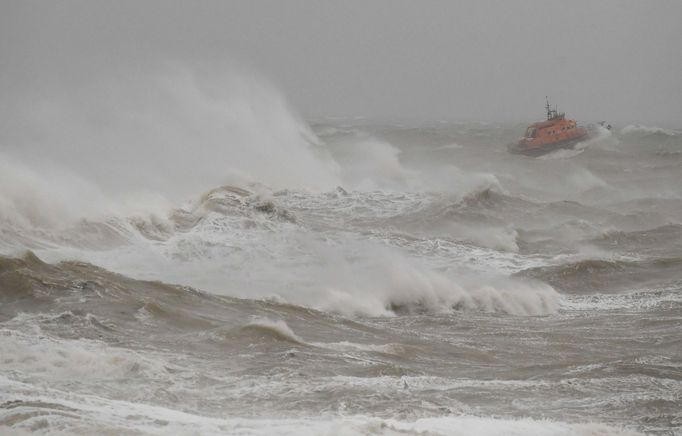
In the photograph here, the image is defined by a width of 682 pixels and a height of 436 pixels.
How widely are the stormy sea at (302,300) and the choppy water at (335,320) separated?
1.5 inches

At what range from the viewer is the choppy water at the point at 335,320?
6730 millimetres

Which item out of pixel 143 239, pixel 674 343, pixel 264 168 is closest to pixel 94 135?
pixel 264 168

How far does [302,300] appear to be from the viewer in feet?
38.6

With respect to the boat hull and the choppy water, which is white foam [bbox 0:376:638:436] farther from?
the boat hull

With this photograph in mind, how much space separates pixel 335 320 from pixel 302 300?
1065mm

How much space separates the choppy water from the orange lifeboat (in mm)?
15863

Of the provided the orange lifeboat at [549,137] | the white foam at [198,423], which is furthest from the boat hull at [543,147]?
the white foam at [198,423]

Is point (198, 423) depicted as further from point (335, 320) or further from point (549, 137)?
point (549, 137)

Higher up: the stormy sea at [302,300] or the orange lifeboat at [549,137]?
the orange lifeboat at [549,137]

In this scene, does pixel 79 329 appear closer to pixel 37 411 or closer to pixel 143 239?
pixel 37 411

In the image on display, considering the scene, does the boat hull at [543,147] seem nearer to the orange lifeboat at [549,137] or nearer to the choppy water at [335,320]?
the orange lifeboat at [549,137]

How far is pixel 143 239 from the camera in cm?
1457

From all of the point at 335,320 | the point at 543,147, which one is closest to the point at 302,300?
the point at 335,320

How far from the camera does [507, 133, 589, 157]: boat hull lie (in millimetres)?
38062
